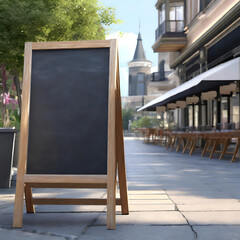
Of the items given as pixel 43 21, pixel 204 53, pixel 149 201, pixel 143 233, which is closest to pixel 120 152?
pixel 143 233

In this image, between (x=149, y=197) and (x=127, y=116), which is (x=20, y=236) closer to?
(x=149, y=197)

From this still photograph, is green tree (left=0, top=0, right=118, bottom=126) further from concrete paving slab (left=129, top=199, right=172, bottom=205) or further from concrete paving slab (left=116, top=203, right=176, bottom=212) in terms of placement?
concrete paving slab (left=116, top=203, right=176, bottom=212)

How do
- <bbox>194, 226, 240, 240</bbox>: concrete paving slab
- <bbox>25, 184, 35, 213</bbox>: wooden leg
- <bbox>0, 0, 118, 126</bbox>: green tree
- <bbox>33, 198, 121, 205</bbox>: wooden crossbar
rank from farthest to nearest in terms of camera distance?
<bbox>0, 0, 118, 126</bbox>: green tree, <bbox>25, 184, 35, 213</bbox>: wooden leg, <bbox>33, 198, 121, 205</bbox>: wooden crossbar, <bbox>194, 226, 240, 240</bbox>: concrete paving slab

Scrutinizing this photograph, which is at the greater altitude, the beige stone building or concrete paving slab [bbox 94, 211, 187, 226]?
the beige stone building

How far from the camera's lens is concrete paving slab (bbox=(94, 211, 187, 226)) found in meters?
3.29

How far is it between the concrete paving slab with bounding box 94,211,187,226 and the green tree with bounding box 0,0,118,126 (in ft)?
14.8

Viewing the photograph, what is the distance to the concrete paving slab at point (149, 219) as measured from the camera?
10.8 ft

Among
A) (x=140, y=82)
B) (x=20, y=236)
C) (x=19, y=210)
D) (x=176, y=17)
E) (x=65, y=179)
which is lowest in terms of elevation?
(x=20, y=236)

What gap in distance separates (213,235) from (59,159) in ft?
4.21

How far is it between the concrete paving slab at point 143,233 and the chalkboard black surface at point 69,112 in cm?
45

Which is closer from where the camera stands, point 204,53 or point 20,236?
point 20,236

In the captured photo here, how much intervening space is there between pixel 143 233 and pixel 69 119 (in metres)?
1.06

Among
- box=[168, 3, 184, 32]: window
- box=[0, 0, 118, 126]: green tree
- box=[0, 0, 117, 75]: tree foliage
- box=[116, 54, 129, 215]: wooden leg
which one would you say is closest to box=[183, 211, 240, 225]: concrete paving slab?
box=[116, 54, 129, 215]: wooden leg

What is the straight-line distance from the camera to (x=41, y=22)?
29.2 feet
